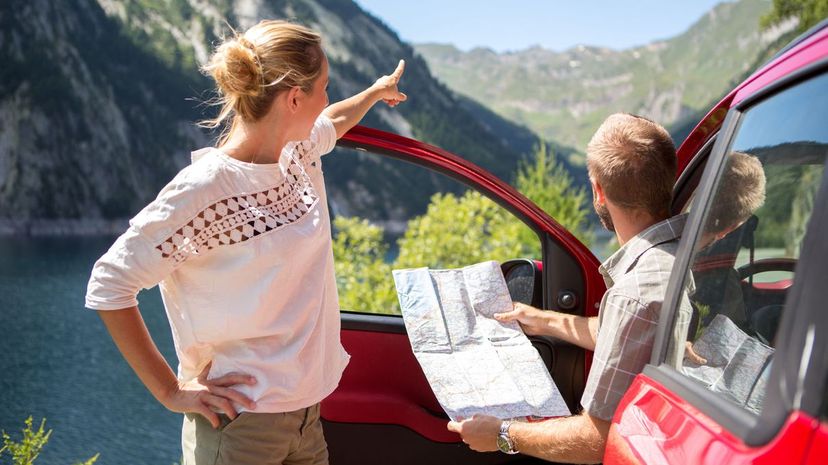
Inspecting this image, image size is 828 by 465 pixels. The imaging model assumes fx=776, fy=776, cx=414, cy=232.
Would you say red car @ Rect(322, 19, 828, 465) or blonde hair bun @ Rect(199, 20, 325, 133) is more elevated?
blonde hair bun @ Rect(199, 20, 325, 133)

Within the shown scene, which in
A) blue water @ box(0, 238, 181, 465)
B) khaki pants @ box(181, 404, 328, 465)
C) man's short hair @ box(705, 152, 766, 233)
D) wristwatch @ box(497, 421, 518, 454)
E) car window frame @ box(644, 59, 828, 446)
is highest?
man's short hair @ box(705, 152, 766, 233)

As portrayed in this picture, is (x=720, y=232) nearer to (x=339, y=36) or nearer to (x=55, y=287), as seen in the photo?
(x=55, y=287)

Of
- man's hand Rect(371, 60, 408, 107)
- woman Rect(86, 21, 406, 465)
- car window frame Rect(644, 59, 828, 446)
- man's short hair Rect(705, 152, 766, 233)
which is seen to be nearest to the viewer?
car window frame Rect(644, 59, 828, 446)

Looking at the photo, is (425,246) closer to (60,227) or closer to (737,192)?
(737,192)

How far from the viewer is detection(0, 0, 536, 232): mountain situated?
167 feet

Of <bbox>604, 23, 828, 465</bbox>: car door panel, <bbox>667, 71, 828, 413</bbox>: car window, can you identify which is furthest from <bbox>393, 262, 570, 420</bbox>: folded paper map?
<bbox>667, 71, 828, 413</bbox>: car window

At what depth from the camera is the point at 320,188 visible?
6.62ft

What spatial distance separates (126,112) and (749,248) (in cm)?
6859

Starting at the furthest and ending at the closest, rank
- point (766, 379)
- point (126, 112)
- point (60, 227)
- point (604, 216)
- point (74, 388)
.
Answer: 1. point (126, 112)
2. point (60, 227)
3. point (74, 388)
4. point (604, 216)
5. point (766, 379)

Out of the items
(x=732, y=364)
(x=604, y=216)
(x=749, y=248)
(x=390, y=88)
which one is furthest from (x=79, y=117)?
(x=732, y=364)

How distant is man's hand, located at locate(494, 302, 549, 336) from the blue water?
8.02 meters

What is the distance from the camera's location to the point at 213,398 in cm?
170

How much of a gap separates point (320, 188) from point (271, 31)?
0.44 m

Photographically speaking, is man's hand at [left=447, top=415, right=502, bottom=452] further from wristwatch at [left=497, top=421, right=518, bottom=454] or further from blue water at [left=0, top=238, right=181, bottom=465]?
blue water at [left=0, top=238, right=181, bottom=465]
